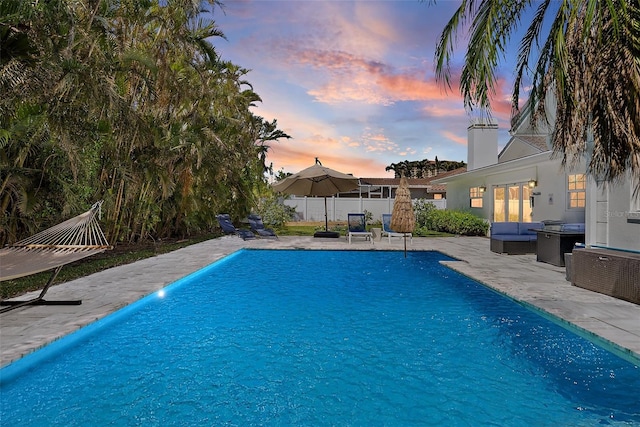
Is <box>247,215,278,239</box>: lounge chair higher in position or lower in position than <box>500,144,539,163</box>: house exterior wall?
lower

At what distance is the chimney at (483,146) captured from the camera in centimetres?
1888

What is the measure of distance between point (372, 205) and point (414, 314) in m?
20.9

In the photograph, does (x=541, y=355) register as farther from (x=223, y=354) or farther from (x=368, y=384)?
(x=223, y=354)

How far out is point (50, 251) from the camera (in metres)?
5.57

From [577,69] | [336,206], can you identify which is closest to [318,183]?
[336,206]

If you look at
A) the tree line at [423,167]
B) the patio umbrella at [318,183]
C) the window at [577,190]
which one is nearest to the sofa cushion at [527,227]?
the window at [577,190]

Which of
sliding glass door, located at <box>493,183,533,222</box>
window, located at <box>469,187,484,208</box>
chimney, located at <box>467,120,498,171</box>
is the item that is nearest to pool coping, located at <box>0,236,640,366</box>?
sliding glass door, located at <box>493,183,533,222</box>

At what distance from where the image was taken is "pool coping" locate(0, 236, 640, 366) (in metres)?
4.19

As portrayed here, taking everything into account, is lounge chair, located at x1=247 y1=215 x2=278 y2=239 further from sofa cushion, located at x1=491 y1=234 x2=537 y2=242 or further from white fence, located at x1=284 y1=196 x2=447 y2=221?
white fence, located at x1=284 y1=196 x2=447 y2=221

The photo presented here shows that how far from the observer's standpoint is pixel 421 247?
12836 mm

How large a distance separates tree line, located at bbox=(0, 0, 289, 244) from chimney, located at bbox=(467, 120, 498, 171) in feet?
39.7

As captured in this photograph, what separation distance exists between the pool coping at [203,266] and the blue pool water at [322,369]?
18cm

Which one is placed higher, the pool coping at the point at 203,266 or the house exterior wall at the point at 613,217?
the house exterior wall at the point at 613,217

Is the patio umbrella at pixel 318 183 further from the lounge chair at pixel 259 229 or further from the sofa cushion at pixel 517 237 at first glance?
the sofa cushion at pixel 517 237
